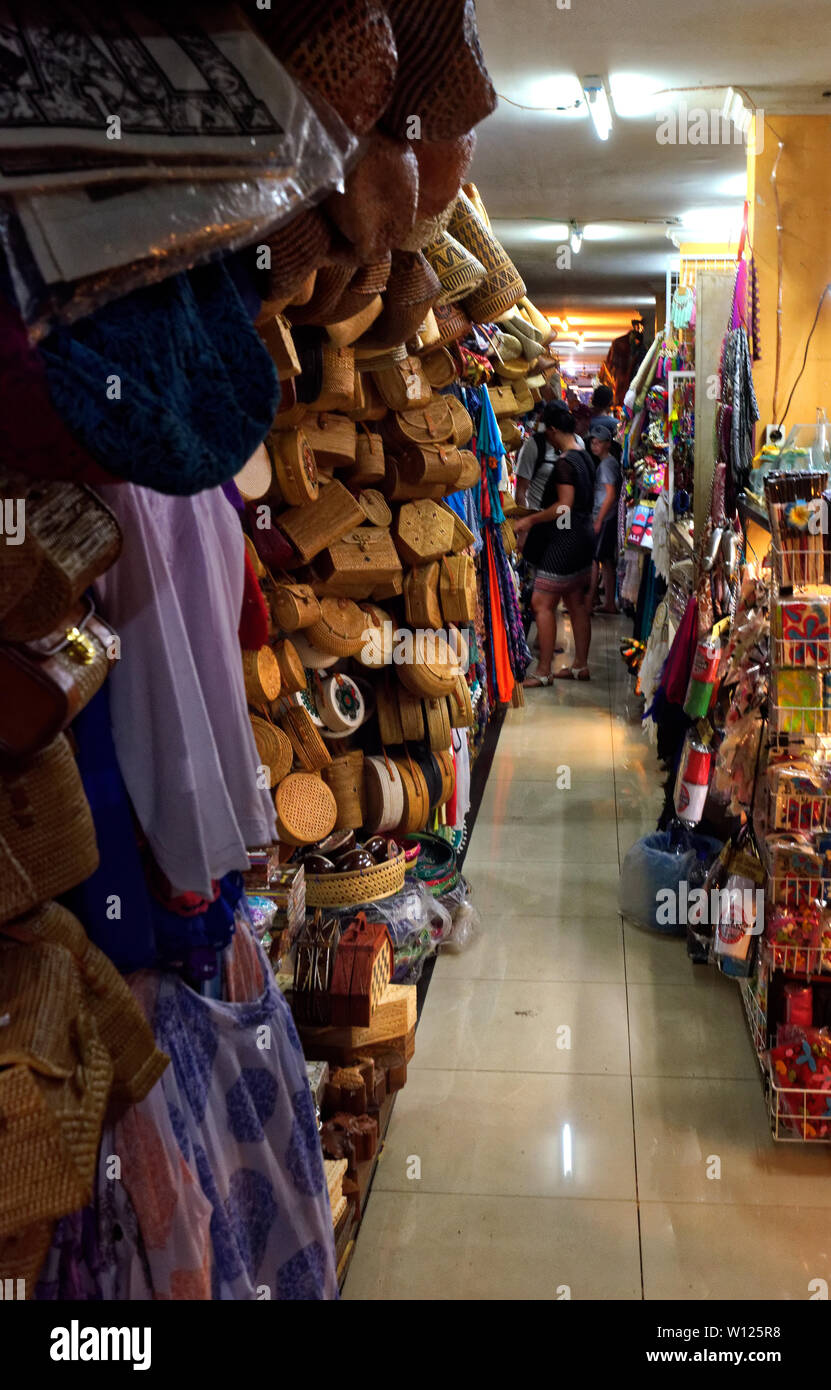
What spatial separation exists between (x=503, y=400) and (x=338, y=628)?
3267 mm

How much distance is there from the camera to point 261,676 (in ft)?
8.64

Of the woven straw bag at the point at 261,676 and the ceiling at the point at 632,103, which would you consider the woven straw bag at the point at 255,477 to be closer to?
the woven straw bag at the point at 261,676

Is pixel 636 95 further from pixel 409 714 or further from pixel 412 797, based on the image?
pixel 412 797

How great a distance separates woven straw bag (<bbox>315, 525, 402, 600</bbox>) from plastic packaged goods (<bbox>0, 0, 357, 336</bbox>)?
2107 mm

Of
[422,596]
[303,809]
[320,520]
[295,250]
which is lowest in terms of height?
[303,809]

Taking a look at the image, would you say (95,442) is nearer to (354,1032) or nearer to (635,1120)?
(354,1032)

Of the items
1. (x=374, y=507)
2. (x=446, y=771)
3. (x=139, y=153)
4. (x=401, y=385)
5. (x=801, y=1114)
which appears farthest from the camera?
(x=446, y=771)

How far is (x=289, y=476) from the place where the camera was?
271cm

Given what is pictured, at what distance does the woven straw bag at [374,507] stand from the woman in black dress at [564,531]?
194 inches

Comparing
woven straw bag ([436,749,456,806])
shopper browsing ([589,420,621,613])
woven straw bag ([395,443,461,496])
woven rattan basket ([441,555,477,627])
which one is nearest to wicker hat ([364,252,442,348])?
woven straw bag ([395,443,461,496])

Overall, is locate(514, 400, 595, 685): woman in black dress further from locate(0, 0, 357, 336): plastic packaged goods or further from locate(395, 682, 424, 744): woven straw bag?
locate(0, 0, 357, 336): plastic packaged goods

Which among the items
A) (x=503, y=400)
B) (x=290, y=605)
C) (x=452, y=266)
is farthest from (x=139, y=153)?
(x=503, y=400)

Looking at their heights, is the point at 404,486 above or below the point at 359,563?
above

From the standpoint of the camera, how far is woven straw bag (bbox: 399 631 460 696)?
11.5 feet
